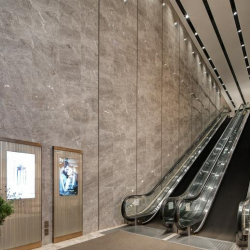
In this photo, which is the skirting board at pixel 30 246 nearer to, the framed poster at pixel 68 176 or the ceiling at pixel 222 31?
the framed poster at pixel 68 176

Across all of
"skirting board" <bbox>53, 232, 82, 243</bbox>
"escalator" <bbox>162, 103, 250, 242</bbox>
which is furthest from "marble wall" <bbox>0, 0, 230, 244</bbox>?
"escalator" <bbox>162, 103, 250, 242</bbox>

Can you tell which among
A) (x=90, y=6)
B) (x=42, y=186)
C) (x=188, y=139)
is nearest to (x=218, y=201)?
(x=42, y=186)

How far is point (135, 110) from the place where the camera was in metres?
10.0

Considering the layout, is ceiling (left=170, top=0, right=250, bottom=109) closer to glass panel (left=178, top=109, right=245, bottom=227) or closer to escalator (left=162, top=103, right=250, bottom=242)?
glass panel (left=178, top=109, right=245, bottom=227)

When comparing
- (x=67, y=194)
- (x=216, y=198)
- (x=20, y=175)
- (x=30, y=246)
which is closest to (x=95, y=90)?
(x=67, y=194)

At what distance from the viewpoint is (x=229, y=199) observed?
26.7 feet

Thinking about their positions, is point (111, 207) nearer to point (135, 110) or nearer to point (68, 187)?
point (68, 187)

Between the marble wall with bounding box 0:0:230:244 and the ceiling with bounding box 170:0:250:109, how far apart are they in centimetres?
210

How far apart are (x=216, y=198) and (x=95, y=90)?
4.76 m

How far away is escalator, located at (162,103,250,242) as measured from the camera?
6839 mm

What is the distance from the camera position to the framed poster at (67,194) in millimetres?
6438

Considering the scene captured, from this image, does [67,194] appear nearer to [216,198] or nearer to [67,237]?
[67,237]

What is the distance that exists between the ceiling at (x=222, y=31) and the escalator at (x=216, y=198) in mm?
6576

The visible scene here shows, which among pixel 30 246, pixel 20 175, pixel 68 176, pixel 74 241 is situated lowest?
pixel 74 241
